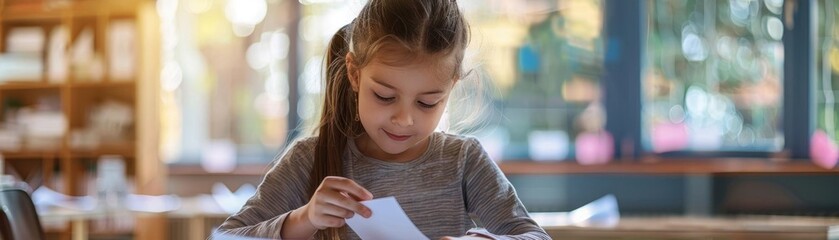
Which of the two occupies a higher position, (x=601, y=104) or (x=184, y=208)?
(x=601, y=104)

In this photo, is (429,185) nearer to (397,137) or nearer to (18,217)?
(397,137)

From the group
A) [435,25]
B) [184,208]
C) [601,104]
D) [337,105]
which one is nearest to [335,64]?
[337,105]

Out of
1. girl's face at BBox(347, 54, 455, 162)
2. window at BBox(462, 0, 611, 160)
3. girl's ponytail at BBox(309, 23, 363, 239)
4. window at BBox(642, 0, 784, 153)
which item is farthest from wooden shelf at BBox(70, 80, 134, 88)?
girl's face at BBox(347, 54, 455, 162)

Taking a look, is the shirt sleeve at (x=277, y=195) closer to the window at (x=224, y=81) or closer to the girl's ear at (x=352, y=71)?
the girl's ear at (x=352, y=71)

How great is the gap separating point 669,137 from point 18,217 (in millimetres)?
4556

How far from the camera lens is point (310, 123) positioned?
5.19 ft

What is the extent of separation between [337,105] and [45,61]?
539 centimetres

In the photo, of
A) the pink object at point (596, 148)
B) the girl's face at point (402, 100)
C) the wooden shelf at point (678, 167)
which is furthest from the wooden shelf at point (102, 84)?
the girl's face at point (402, 100)

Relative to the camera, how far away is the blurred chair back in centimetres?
174

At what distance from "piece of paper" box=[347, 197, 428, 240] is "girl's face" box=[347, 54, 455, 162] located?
13 centimetres

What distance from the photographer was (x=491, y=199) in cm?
143

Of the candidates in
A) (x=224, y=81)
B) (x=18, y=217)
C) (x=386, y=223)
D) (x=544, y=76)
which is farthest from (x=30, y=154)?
(x=386, y=223)

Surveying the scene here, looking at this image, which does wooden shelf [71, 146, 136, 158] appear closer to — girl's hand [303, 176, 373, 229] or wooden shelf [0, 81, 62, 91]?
wooden shelf [0, 81, 62, 91]

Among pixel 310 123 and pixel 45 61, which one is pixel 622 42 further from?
pixel 310 123
